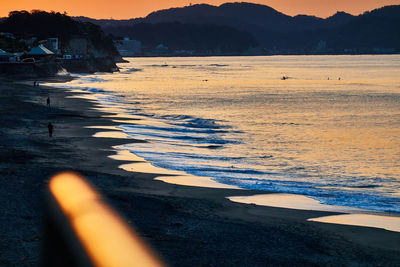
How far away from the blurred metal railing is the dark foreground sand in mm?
290

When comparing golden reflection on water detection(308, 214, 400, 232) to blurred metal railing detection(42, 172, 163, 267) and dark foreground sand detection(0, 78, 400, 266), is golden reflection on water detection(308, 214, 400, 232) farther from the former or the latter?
blurred metal railing detection(42, 172, 163, 267)

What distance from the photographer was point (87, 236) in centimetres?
1155

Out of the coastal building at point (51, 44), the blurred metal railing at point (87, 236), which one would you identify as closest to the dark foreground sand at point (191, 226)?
the blurred metal railing at point (87, 236)

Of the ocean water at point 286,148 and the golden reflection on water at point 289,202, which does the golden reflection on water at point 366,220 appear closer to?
the golden reflection on water at point 289,202

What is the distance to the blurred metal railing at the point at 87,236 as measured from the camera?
1028 centimetres

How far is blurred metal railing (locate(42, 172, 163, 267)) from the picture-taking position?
10281 millimetres

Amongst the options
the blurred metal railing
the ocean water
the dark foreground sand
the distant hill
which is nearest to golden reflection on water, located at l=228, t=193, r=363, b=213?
the dark foreground sand

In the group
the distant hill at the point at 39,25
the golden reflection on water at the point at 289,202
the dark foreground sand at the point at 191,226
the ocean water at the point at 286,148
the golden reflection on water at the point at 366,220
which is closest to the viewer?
the dark foreground sand at the point at 191,226

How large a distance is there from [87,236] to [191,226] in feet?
8.58

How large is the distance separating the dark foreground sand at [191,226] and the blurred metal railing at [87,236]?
0.95 ft

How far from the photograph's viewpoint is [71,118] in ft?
124

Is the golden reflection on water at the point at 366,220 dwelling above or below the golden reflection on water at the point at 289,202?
above

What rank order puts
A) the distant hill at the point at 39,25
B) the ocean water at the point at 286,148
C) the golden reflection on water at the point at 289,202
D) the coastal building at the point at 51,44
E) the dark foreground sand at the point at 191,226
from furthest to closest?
the distant hill at the point at 39,25 < the coastal building at the point at 51,44 < the ocean water at the point at 286,148 < the golden reflection on water at the point at 289,202 < the dark foreground sand at the point at 191,226

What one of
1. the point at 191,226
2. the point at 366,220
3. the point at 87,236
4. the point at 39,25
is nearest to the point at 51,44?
the point at 39,25
